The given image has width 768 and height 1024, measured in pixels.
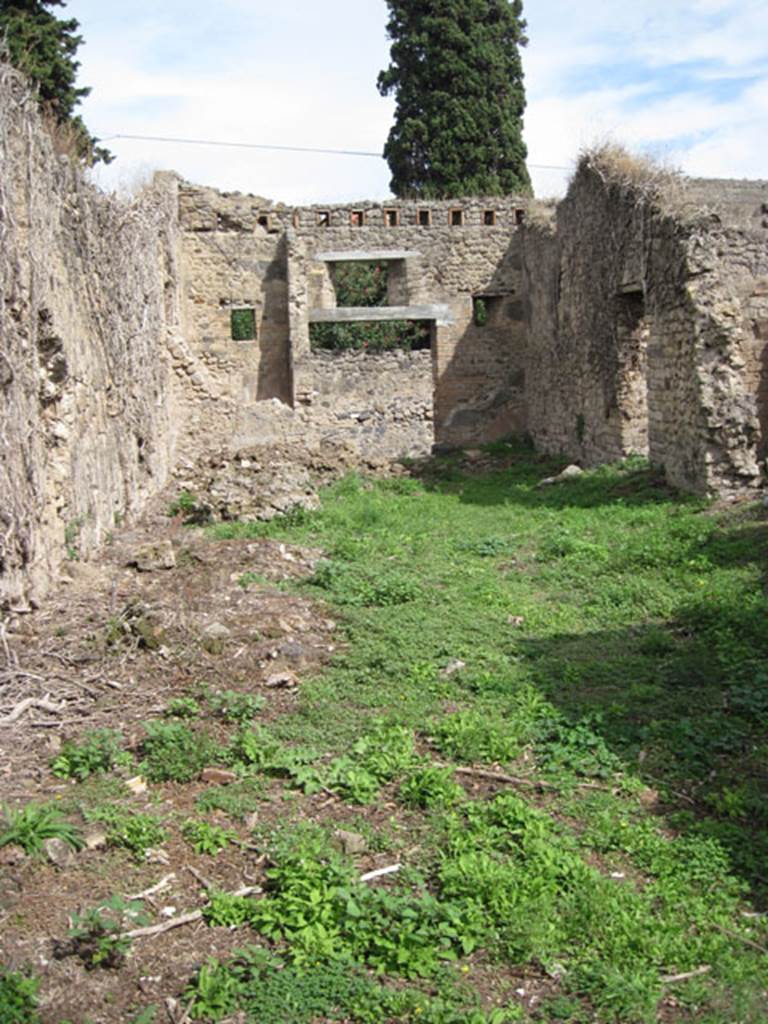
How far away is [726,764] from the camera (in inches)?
201

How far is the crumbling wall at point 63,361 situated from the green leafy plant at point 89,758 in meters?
2.14

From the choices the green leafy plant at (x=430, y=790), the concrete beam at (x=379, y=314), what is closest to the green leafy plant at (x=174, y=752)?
the green leafy plant at (x=430, y=790)

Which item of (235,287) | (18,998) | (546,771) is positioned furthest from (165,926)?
(235,287)

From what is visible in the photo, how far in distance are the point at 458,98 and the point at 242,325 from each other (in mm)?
8559

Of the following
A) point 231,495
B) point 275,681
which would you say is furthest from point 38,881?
point 231,495

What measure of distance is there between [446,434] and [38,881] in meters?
16.3

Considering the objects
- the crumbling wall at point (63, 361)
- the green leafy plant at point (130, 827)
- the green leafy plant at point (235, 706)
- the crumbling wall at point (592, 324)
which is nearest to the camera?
the green leafy plant at point (130, 827)

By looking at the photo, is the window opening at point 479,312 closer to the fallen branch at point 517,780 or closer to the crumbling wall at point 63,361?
the crumbling wall at point 63,361

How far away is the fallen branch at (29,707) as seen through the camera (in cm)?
544

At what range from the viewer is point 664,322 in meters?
12.0

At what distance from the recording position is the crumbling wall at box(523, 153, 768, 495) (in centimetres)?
1102

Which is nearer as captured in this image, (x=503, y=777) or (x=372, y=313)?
(x=503, y=777)

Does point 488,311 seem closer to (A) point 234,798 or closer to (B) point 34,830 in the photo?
(A) point 234,798

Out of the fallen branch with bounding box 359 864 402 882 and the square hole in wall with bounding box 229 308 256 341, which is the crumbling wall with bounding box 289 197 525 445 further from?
the fallen branch with bounding box 359 864 402 882
